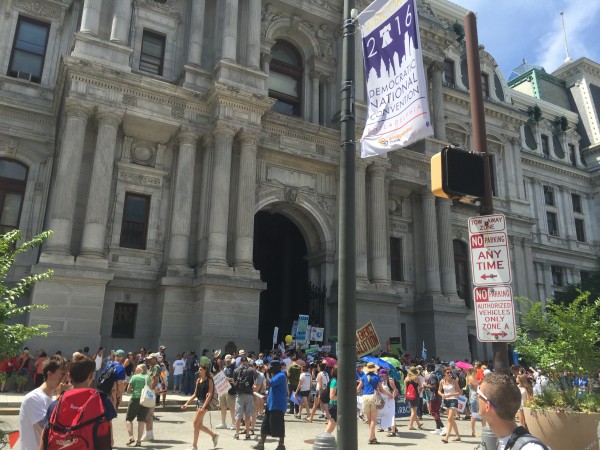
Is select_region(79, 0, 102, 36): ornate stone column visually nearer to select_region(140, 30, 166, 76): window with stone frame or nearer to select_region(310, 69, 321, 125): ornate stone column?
select_region(140, 30, 166, 76): window with stone frame

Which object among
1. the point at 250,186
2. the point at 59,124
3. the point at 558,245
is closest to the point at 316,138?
the point at 250,186

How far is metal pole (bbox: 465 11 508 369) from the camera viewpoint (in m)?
6.02

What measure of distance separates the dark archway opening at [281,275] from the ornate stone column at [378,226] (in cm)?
398

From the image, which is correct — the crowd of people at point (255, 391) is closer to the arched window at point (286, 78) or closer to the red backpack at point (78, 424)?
the red backpack at point (78, 424)

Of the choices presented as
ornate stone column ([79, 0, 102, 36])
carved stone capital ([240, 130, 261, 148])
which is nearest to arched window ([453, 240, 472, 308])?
carved stone capital ([240, 130, 261, 148])

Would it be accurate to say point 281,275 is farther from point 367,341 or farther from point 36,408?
point 36,408

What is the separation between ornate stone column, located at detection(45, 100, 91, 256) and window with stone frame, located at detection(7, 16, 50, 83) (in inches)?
236

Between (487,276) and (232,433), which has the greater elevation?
(487,276)

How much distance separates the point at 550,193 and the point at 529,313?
135ft

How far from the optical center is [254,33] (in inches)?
1001

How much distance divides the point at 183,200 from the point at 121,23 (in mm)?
8613

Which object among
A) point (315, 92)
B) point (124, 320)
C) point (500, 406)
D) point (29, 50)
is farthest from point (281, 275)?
point (500, 406)

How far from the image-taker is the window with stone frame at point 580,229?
4584 cm

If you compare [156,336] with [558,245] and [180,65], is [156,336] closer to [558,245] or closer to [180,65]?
[180,65]
